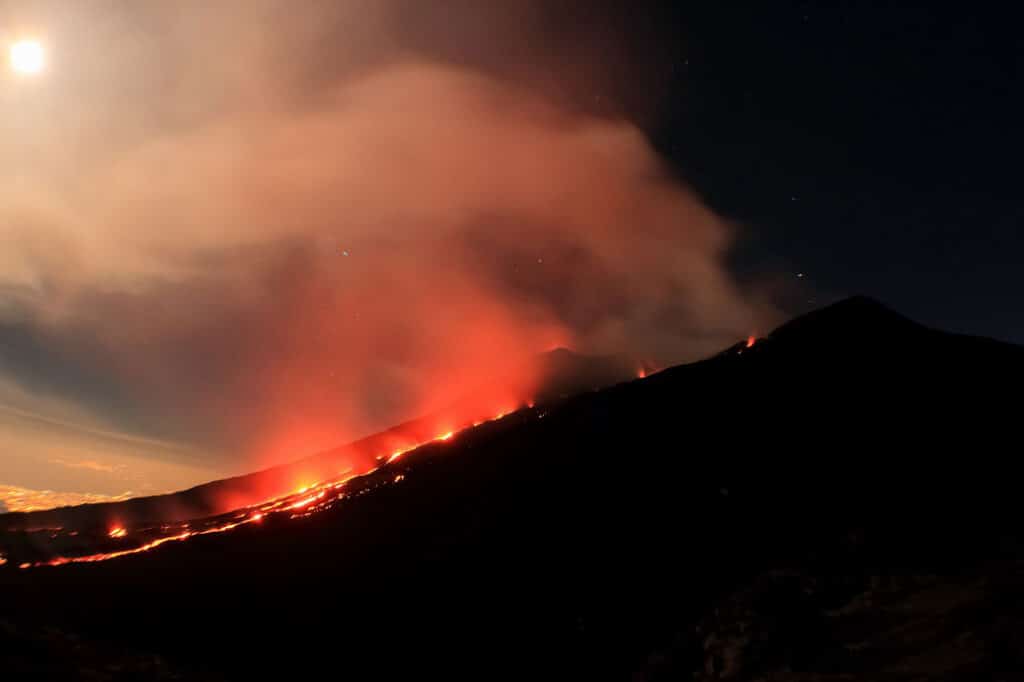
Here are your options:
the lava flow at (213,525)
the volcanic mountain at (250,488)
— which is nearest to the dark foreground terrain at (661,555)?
the lava flow at (213,525)

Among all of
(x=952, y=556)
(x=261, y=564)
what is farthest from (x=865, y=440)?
(x=261, y=564)

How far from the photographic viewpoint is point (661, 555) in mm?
29219

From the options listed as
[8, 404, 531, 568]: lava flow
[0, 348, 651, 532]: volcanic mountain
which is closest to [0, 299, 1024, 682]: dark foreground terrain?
[8, 404, 531, 568]: lava flow

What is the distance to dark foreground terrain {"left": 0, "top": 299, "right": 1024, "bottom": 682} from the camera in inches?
741

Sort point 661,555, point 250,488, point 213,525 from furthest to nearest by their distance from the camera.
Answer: point 250,488 → point 213,525 → point 661,555

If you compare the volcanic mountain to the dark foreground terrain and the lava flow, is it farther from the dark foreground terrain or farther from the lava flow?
the dark foreground terrain

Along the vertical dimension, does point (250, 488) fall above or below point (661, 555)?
above

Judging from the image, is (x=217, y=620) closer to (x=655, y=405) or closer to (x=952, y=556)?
(x=655, y=405)

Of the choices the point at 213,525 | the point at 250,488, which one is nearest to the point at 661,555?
the point at 213,525

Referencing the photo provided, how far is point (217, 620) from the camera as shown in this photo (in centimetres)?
3416

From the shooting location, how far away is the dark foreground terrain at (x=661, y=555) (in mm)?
18812

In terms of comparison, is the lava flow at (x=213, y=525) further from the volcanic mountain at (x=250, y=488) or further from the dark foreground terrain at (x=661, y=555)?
the volcanic mountain at (x=250, y=488)

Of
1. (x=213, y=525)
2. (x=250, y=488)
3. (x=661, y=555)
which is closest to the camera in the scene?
(x=661, y=555)

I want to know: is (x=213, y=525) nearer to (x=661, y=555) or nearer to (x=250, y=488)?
(x=661, y=555)
